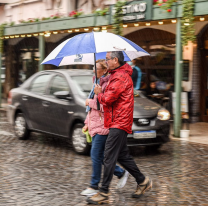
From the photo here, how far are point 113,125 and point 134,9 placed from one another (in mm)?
7664

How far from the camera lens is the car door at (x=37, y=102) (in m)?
9.38

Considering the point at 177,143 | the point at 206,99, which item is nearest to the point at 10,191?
the point at 177,143

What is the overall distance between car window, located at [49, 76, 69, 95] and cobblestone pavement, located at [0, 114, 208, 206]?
1.19 metres

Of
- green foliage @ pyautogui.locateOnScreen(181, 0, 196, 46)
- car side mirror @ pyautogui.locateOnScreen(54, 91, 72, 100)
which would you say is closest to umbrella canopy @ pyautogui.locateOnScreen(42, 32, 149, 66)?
car side mirror @ pyautogui.locateOnScreen(54, 91, 72, 100)

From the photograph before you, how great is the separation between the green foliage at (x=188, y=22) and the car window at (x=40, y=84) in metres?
3.55

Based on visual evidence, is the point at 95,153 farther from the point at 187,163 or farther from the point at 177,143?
the point at 177,143

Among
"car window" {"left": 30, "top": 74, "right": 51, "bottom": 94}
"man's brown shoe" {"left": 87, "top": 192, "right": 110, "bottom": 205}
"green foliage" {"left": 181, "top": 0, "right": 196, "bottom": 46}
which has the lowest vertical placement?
"man's brown shoe" {"left": 87, "top": 192, "right": 110, "bottom": 205}

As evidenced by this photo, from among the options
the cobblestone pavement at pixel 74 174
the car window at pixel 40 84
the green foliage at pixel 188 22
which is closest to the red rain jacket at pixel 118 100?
the cobblestone pavement at pixel 74 174

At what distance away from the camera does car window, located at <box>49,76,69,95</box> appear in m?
9.05

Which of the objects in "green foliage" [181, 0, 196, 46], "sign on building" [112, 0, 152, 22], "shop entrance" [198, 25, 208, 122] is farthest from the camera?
"shop entrance" [198, 25, 208, 122]

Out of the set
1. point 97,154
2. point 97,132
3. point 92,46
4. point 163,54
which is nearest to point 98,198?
point 97,154

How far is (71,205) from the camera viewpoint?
5227mm

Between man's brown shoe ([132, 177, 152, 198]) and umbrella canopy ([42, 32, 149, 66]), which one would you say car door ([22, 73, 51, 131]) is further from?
man's brown shoe ([132, 177, 152, 198])

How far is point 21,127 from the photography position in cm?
1024
